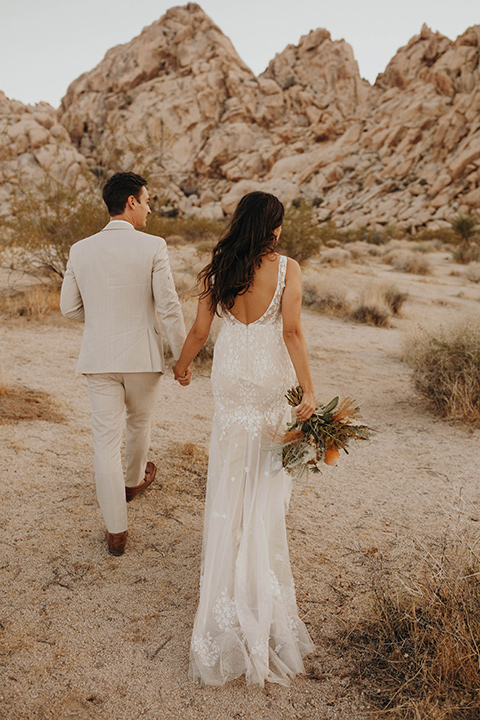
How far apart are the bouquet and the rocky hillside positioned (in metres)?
40.3

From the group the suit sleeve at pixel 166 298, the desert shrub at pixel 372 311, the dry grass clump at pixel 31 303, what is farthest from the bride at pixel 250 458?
the desert shrub at pixel 372 311

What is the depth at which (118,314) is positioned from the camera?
296cm

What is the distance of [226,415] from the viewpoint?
2545 mm

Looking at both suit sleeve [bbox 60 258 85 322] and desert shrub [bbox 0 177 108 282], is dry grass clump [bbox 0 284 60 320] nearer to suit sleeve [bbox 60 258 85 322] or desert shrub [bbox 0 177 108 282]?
desert shrub [bbox 0 177 108 282]

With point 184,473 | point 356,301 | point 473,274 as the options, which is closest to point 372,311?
point 356,301

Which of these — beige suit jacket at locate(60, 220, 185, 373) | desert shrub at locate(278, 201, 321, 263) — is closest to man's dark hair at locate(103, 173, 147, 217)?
A: beige suit jacket at locate(60, 220, 185, 373)

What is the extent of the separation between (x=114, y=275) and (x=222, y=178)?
57.2 meters

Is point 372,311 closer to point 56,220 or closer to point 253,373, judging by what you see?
point 56,220

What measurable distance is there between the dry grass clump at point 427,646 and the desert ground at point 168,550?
12cm

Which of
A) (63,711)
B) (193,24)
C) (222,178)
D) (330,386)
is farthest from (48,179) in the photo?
(193,24)

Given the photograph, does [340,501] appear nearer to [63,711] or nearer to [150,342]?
[150,342]

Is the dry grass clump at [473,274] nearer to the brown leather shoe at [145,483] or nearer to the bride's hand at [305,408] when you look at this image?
the brown leather shoe at [145,483]

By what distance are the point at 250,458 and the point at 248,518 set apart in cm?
29

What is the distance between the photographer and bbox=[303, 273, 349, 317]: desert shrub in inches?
448
